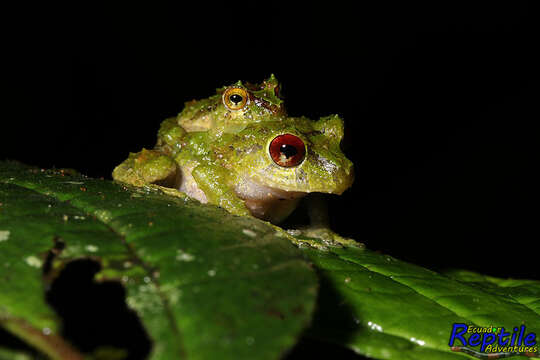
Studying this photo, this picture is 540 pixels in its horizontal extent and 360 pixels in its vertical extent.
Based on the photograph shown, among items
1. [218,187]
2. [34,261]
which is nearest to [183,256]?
[34,261]

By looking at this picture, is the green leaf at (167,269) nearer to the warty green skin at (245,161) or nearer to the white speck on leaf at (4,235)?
the white speck on leaf at (4,235)

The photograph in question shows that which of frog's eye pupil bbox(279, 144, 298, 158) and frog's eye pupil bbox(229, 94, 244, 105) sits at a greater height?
frog's eye pupil bbox(229, 94, 244, 105)

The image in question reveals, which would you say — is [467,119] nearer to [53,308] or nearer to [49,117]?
[49,117]

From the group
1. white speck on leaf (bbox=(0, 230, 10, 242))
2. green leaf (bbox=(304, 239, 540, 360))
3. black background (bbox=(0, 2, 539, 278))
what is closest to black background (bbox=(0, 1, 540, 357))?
black background (bbox=(0, 2, 539, 278))

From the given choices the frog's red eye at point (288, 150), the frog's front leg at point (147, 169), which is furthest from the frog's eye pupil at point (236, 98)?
the frog's front leg at point (147, 169)

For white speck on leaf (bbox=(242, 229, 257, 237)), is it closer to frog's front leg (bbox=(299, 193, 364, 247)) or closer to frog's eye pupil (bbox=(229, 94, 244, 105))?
frog's front leg (bbox=(299, 193, 364, 247))

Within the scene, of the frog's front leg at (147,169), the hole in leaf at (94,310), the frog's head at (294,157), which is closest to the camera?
the hole in leaf at (94,310)

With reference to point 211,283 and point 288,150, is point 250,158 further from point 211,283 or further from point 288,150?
point 211,283
